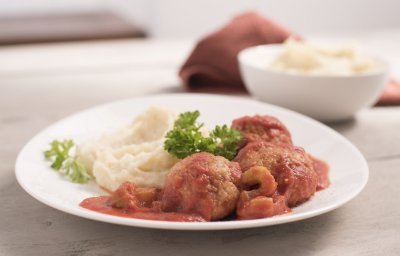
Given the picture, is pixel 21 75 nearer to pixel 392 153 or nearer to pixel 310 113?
pixel 310 113

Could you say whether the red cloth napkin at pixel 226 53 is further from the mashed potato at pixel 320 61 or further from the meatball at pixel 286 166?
the meatball at pixel 286 166

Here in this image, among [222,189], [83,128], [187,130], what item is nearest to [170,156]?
[187,130]

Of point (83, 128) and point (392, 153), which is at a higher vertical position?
point (83, 128)

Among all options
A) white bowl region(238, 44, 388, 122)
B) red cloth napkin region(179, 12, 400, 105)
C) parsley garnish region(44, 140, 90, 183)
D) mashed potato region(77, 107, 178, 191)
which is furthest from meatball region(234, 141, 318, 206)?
red cloth napkin region(179, 12, 400, 105)

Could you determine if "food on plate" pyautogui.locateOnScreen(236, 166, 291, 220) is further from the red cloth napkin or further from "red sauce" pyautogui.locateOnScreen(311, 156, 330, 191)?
the red cloth napkin

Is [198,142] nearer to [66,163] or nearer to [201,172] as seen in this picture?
[201,172]

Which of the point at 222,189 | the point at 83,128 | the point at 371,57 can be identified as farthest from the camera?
the point at 371,57
